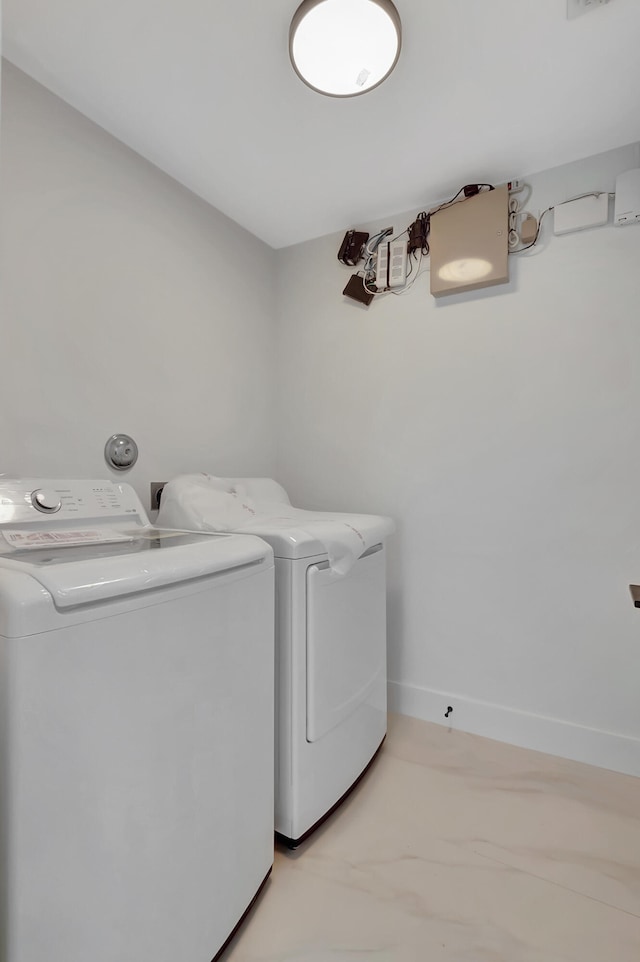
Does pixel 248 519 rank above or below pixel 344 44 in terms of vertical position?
below

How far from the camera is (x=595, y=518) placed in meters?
1.72

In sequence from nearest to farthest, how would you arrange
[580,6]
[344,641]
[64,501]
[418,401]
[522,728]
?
[580,6]
[64,501]
[344,641]
[522,728]
[418,401]

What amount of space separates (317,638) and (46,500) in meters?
0.83

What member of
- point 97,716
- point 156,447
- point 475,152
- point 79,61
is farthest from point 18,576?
point 475,152

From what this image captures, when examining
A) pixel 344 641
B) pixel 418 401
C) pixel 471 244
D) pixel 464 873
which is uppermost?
pixel 471 244

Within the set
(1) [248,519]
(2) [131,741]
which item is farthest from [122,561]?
(1) [248,519]

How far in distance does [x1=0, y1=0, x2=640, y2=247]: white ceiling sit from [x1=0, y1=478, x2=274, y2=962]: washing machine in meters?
1.33

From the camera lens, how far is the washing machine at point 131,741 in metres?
0.65

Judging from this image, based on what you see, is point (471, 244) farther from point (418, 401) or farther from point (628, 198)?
point (418, 401)

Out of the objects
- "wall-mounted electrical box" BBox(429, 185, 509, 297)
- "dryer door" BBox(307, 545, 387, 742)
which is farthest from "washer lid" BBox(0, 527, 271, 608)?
"wall-mounted electrical box" BBox(429, 185, 509, 297)

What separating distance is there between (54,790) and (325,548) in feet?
2.68

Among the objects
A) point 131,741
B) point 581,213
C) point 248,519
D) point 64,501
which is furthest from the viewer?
point 581,213

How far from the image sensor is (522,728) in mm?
1825

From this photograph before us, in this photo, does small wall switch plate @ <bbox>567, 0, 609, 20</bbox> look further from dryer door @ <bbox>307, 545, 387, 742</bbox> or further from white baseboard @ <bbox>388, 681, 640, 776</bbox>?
white baseboard @ <bbox>388, 681, 640, 776</bbox>
